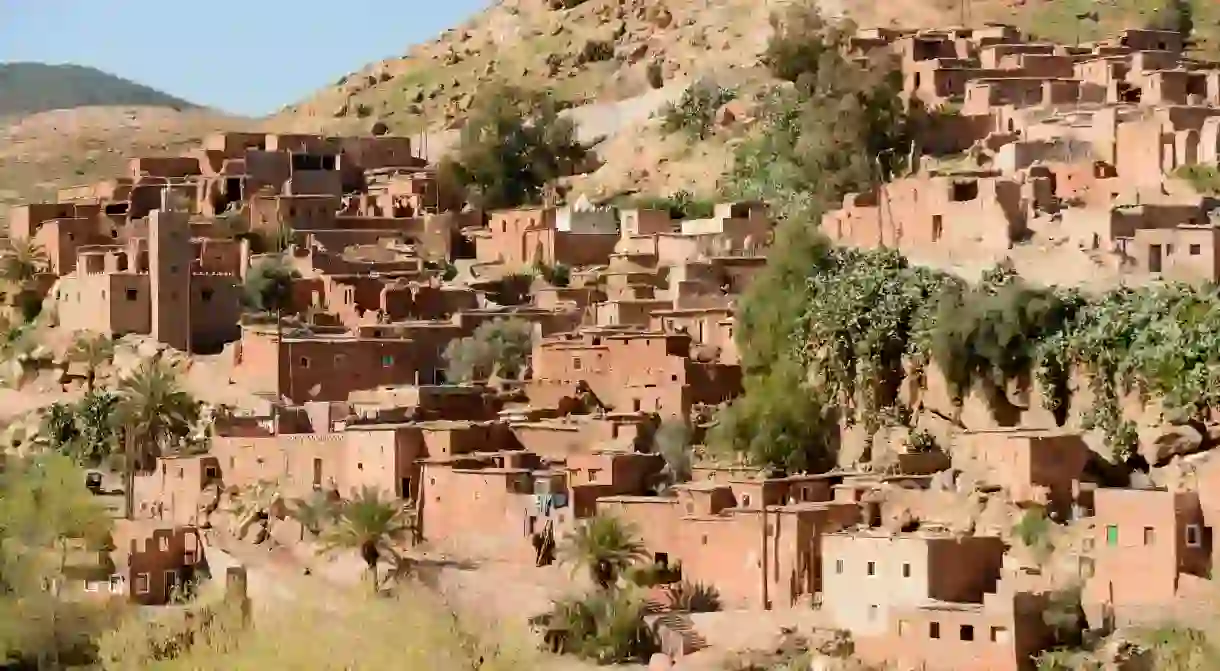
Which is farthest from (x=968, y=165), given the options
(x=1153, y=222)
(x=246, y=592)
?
(x=246, y=592)

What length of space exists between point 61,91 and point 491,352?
184 feet

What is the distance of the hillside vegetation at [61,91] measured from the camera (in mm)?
73562

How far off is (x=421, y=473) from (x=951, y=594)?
6.71 m

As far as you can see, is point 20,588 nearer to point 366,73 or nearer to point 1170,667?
point 1170,667

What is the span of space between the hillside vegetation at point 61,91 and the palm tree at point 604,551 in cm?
4499

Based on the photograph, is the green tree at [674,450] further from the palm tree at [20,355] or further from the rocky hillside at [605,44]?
the rocky hillside at [605,44]

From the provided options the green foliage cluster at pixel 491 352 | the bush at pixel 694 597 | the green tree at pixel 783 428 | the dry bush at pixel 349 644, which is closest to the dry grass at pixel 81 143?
the green foliage cluster at pixel 491 352

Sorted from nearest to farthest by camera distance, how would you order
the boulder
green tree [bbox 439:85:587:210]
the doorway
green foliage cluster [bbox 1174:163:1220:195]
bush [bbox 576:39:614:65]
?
the boulder, the doorway, green foliage cluster [bbox 1174:163:1220:195], green tree [bbox 439:85:587:210], bush [bbox 576:39:614:65]

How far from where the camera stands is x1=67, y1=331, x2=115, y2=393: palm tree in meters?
33.2

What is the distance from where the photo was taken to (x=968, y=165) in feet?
106

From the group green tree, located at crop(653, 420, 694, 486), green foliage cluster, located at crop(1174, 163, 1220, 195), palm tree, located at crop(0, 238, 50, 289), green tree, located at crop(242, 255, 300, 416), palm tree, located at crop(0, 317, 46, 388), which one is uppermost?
green foliage cluster, located at crop(1174, 163, 1220, 195)

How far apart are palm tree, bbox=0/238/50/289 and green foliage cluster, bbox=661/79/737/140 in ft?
33.4

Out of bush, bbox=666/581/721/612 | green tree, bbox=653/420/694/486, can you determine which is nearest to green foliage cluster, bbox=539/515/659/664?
bush, bbox=666/581/721/612

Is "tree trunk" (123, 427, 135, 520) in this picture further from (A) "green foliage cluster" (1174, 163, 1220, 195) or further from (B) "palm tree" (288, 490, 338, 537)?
(A) "green foliage cluster" (1174, 163, 1220, 195)
